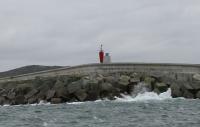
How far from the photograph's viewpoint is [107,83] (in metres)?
47.2

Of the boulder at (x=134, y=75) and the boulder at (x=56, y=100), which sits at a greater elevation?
the boulder at (x=134, y=75)

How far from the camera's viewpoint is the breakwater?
46969mm

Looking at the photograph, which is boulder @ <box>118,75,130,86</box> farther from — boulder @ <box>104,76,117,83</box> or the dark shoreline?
boulder @ <box>104,76,117,83</box>

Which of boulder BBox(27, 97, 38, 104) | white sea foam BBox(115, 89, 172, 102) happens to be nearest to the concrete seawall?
white sea foam BBox(115, 89, 172, 102)

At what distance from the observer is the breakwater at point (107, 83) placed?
4697 centimetres

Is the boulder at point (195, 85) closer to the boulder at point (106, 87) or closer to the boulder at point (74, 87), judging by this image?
the boulder at point (106, 87)

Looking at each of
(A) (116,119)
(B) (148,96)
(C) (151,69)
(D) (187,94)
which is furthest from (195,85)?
(A) (116,119)

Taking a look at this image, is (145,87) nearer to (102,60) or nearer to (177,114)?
(102,60)

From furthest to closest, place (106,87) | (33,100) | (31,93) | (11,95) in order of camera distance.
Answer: (11,95) → (31,93) → (33,100) → (106,87)

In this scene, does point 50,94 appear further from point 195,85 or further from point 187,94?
point 195,85

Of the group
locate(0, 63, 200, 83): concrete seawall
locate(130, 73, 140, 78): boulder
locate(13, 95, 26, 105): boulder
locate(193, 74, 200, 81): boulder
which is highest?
locate(0, 63, 200, 83): concrete seawall

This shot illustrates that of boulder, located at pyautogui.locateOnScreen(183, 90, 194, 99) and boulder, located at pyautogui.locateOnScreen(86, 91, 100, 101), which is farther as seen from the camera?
boulder, located at pyautogui.locateOnScreen(183, 90, 194, 99)

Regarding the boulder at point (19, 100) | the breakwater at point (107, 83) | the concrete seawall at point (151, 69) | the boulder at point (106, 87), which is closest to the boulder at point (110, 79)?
the breakwater at point (107, 83)

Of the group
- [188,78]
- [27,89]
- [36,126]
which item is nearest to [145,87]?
[188,78]
